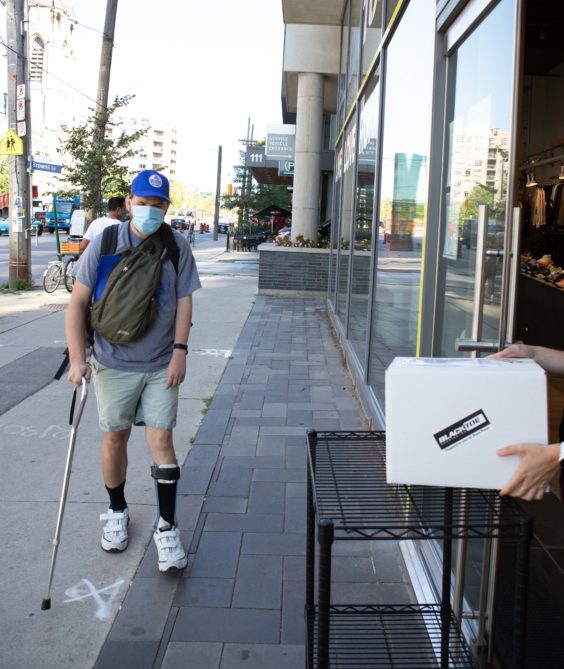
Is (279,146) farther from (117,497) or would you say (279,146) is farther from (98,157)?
(117,497)

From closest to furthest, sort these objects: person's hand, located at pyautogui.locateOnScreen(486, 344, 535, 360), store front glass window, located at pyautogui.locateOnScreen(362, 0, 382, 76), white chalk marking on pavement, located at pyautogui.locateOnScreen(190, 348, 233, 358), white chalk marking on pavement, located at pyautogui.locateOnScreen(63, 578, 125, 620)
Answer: person's hand, located at pyautogui.locateOnScreen(486, 344, 535, 360)
white chalk marking on pavement, located at pyautogui.locateOnScreen(63, 578, 125, 620)
store front glass window, located at pyautogui.locateOnScreen(362, 0, 382, 76)
white chalk marking on pavement, located at pyautogui.locateOnScreen(190, 348, 233, 358)

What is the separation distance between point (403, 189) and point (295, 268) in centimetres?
1092

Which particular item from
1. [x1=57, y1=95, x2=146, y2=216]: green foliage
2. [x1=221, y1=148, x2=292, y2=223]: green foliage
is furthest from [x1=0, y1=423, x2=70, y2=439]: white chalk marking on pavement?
[x1=221, y1=148, x2=292, y2=223]: green foliage

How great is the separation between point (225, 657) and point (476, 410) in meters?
1.60

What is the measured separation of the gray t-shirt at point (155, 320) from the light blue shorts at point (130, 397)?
1.5 inches

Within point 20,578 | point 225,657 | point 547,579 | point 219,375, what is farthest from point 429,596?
point 219,375

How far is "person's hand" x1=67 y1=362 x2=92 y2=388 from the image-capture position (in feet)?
10.9

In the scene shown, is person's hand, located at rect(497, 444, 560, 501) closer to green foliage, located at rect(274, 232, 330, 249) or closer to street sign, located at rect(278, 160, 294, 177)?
green foliage, located at rect(274, 232, 330, 249)

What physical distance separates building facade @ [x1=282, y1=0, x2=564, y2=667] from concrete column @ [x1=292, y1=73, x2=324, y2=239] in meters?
7.21

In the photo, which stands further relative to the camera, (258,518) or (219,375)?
(219,375)

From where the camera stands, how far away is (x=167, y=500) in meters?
3.52

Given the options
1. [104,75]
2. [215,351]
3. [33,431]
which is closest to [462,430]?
[33,431]

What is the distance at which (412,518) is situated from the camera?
199cm

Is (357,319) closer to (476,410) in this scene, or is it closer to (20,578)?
(20,578)
